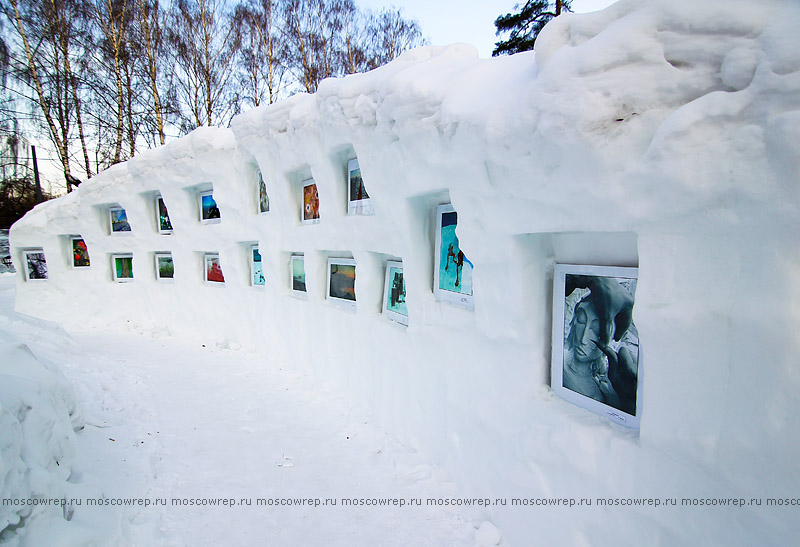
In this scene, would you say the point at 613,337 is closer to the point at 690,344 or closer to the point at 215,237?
the point at 690,344

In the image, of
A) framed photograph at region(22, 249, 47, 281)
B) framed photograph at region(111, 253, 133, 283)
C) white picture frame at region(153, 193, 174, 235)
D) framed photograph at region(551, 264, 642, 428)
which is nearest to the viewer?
framed photograph at region(551, 264, 642, 428)

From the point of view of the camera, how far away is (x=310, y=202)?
448cm

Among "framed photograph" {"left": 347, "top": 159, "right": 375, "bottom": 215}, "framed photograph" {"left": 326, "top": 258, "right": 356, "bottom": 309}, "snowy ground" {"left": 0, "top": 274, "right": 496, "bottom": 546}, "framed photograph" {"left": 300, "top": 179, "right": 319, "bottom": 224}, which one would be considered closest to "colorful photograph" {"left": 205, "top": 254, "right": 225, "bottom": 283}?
"snowy ground" {"left": 0, "top": 274, "right": 496, "bottom": 546}

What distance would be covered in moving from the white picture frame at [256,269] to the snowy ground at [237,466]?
1.37 m

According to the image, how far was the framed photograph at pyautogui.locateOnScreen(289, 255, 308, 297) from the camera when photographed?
16.2 feet

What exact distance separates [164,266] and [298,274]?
347 centimetres

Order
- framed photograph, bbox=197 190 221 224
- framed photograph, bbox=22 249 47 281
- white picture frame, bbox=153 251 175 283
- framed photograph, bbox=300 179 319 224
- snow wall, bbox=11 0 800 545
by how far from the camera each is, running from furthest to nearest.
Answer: framed photograph, bbox=22 249 47 281 < white picture frame, bbox=153 251 175 283 < framed photograph, bbox=197 190 221 224 < framed photograph, bbox=300 179 319 224 < snow wall, bbox=11 0 800 545

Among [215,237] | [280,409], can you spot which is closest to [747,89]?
[280,409]

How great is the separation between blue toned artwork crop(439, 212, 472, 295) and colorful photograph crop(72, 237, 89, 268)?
26.7ft

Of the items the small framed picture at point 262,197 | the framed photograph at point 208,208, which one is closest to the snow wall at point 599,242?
the small framed picture at point 262,197

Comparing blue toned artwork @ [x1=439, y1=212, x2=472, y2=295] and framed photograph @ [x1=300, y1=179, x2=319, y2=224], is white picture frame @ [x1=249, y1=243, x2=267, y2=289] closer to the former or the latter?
framed photograph @ [x1=300, y1=179, x2=319, y2=224]

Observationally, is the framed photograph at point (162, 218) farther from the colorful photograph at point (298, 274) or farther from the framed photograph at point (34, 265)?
the framed photograph at point (34, 265)

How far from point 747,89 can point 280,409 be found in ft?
12.9

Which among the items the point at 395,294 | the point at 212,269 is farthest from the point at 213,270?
the point at 395,294
